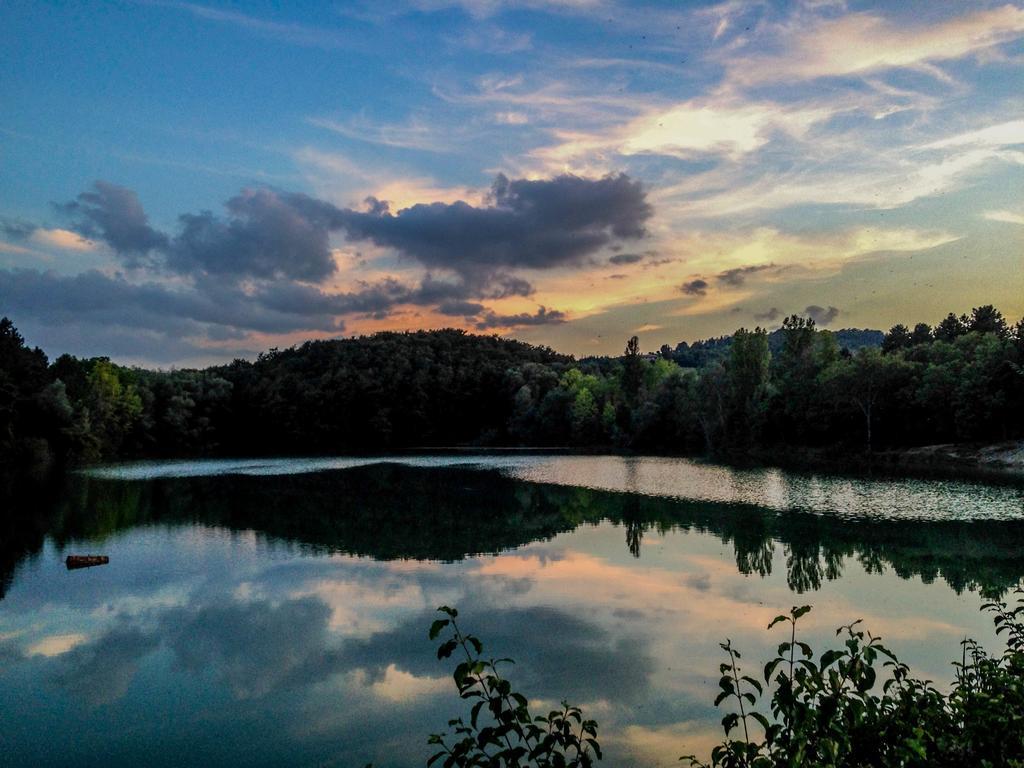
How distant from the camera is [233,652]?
1498 centimetres

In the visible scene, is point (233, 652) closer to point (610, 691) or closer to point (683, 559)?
point (610, 691)

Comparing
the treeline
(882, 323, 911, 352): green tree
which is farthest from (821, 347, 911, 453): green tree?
(882, 323, 911, 352): green tree

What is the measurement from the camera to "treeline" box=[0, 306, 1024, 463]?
208 feet

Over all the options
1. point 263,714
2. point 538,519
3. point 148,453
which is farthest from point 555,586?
point 148,453

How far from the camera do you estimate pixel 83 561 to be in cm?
2350

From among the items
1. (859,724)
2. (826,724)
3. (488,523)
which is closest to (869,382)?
(488,523)

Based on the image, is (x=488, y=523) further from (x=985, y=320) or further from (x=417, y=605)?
(x=985, y=320)

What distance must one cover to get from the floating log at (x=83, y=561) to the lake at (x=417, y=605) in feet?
0.85

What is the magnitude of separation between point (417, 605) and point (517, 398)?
103m

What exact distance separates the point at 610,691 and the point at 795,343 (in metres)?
78.8

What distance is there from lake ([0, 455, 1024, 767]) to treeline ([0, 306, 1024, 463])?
95.3 ft

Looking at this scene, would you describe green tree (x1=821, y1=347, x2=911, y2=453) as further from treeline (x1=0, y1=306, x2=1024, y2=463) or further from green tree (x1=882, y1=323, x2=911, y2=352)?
green tree (x1=882, y1=323, x2=911, y2=352)

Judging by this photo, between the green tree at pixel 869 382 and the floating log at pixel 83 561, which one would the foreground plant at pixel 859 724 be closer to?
the floating log at pixel 83 561

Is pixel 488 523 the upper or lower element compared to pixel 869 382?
lower
